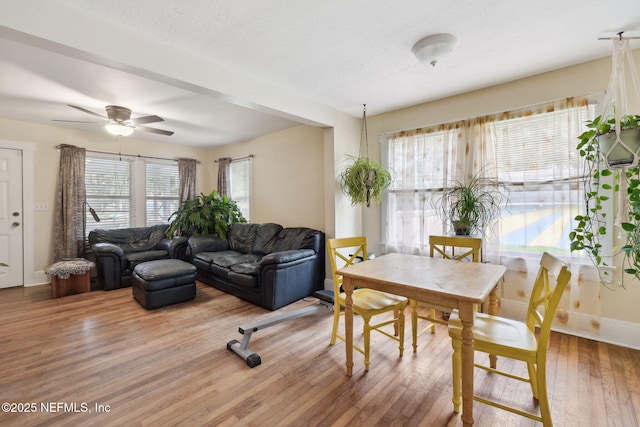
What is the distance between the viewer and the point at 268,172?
5.07 meters

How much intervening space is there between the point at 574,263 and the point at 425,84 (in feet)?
7.36

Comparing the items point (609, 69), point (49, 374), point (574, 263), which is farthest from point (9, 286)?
point (609, 69)

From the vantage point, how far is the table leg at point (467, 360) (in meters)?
1.50

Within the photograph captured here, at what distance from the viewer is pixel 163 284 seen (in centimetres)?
330

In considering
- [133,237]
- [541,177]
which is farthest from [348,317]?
[133,237]

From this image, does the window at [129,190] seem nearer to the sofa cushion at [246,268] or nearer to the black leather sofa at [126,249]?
the black leather sofa at [126,249]

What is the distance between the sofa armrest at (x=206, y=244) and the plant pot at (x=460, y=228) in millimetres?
3675

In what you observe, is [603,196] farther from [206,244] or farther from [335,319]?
[206,244]

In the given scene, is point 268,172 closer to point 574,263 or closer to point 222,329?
point 222,329

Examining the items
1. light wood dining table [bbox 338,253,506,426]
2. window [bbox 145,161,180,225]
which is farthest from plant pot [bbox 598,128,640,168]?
window [bbox 145,161,180,225]

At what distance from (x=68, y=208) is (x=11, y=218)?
27.2 inches

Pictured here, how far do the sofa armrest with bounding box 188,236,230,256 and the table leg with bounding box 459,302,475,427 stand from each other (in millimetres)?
4101

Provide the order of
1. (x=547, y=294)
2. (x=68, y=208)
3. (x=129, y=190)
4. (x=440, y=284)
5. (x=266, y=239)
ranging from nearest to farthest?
(x=547, y=294)
(x=440, y=284)
(x=266, y=239)
(x=68, y=208)
(x=129, y=190)

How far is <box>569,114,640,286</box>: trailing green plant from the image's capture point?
181 cm
